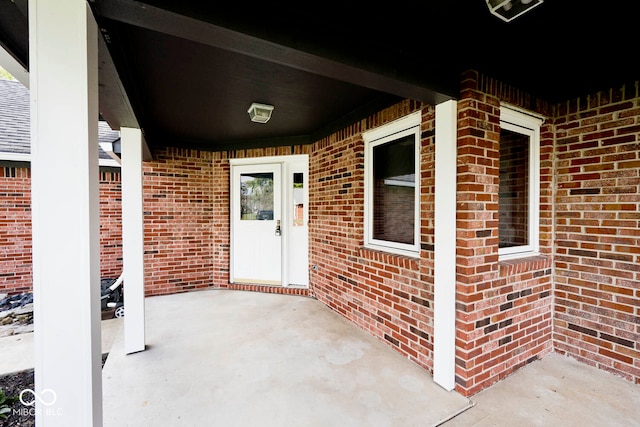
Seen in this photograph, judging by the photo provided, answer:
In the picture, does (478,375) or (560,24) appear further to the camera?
(478,375)

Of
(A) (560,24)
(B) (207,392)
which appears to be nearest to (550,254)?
(A) (560,24)

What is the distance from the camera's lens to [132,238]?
9.51 ft

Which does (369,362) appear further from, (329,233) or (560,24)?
(560,24)

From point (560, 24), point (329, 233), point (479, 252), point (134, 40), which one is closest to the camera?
point (560, 24)

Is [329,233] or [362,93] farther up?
[362,93]

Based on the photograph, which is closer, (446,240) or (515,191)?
(446,240)

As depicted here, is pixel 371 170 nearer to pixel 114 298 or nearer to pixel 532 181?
pixel 532 181

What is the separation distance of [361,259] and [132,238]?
245cm

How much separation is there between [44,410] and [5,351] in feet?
9.69

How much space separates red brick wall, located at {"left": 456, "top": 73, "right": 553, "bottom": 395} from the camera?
2195 millimetres

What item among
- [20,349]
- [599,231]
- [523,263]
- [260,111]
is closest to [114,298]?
[20,349]

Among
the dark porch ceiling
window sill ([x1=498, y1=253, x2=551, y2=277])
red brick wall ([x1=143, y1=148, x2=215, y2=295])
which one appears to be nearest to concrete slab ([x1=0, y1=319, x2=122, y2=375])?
red brick wall ([x1=143, y1=148, x2=215, y2=295])

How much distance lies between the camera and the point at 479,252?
223 centimetres

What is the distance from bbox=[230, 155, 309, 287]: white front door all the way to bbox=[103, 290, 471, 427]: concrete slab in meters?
1.30
